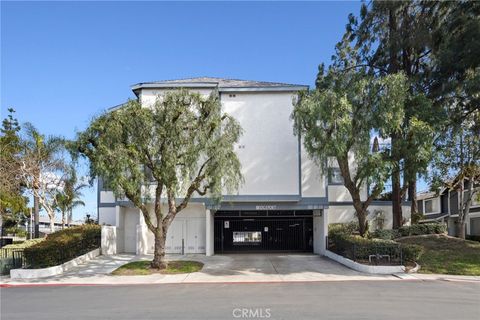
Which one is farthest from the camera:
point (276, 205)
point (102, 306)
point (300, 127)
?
point (276, 205)

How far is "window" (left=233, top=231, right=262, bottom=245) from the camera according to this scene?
31.9 meters

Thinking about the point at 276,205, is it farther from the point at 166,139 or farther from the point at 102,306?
the point at 102,306

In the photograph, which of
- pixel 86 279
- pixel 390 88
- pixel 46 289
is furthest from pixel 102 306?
pixel 390 88

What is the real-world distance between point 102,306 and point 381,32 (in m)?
23.1

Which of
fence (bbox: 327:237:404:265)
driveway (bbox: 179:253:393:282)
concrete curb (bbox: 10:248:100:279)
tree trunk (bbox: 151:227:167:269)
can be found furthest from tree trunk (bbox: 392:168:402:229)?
concrete curb (bbox: 10:248:100:279)

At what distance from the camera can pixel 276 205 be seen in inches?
1083

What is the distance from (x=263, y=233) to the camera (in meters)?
32.0

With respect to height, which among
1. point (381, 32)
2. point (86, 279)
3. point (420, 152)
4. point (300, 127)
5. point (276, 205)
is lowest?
point (86, 279)

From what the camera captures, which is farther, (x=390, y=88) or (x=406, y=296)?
(x=390, y=88)

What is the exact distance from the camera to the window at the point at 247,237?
105 ft

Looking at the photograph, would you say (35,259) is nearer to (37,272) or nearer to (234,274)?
(37,272)

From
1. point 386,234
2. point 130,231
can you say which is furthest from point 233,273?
point 130,231

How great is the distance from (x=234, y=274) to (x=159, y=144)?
626 cm

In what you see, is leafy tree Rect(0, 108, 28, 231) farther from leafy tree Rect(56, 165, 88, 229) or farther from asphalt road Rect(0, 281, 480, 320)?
asphalt road Rect(0, 281, 480, 320)
